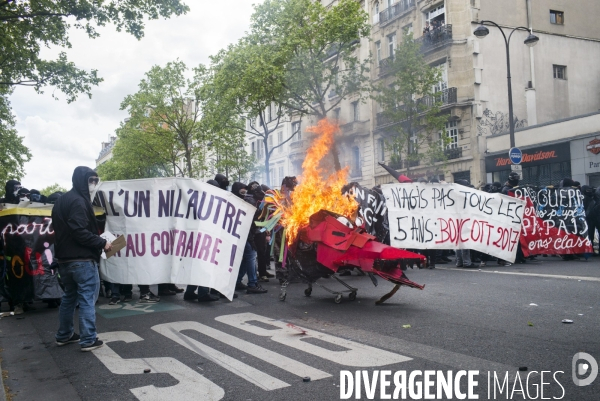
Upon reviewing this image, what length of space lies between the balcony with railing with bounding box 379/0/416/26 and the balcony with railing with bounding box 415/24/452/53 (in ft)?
10.9

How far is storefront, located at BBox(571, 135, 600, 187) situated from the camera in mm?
23969

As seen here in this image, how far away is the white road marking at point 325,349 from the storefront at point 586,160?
22302 millimetres

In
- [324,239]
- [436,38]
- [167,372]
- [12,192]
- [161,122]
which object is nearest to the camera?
[167,372]

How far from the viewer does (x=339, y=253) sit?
7.55m

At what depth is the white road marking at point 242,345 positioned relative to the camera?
4449mm

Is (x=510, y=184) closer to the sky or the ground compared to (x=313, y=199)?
closer to the sky

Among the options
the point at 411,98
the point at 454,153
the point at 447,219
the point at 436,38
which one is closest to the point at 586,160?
the point at 454,153

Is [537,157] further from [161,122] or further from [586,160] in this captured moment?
[161,122]

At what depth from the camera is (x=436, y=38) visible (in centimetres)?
3195

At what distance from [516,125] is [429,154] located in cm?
701

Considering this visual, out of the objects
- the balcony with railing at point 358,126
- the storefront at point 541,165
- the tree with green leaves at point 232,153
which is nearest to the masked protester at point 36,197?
the storefront at point 541,165

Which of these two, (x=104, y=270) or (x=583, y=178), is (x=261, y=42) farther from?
(x=104, y=270)

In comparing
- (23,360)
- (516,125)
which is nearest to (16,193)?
(23,360)

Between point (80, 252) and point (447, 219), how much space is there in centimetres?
851
